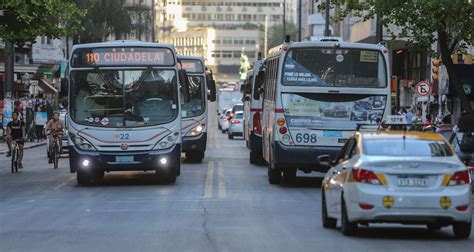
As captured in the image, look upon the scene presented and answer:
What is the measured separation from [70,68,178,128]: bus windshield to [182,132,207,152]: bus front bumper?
9.34 metres

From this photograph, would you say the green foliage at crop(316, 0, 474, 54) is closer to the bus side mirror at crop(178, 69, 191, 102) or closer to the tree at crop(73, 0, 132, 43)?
the bus side mirror at crop(178, 69, 191, 102)

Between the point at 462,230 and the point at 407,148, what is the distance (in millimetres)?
1291

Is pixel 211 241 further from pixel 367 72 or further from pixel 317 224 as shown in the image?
pixel 367 72

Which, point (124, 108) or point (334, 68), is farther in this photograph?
point (124, 108)

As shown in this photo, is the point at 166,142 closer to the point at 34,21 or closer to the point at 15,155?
the point at 15,155

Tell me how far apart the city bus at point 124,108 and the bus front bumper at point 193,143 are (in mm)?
9060

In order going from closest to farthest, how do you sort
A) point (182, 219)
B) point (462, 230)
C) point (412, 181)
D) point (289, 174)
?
point (412, 181), point (462, 230), point (182, 219), point (289, 174)

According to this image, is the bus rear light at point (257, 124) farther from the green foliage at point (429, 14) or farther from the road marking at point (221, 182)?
the green foliage at point (429, 14)

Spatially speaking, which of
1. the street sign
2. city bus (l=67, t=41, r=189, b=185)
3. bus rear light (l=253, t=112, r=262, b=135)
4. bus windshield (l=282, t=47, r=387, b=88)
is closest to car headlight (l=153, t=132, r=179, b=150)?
city bus (l=67, t=41, r=189, b=185)

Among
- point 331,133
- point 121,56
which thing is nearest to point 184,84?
point 121,56

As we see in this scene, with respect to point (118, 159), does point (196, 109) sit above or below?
above

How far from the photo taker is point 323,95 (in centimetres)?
2495

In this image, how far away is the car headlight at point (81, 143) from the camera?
25087mm

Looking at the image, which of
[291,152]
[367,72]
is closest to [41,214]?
[291,152]
